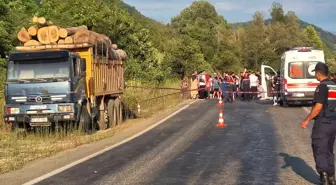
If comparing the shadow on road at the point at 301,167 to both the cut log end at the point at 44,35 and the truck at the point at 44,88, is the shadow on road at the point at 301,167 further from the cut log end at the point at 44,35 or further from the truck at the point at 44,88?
the cut log end at the point at 44,35

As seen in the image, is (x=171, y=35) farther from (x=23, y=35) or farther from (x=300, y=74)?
(x=23, y=35)

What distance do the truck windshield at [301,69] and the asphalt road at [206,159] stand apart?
7694 mm

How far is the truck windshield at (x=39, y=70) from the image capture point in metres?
14.4

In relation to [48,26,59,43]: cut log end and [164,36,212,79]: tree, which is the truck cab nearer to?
[48,26,59,43]: cut log end

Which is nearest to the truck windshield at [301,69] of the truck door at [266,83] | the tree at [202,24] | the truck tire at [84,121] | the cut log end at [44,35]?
the truck door at [266,83]

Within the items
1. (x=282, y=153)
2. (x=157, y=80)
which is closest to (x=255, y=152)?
(x=282, y=153)

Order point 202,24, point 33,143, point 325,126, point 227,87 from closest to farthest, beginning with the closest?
1. point 325,126
2. point 33,143
3. point 227,87
4. point 202,24

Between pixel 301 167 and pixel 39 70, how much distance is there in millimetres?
8276

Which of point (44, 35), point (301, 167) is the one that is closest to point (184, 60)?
point (44, 35)

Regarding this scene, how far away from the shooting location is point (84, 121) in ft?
49.4

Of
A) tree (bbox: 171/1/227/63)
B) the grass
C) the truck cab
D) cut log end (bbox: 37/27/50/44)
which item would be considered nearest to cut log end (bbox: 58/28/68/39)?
cut log end (bbox: 37/27/50/44)

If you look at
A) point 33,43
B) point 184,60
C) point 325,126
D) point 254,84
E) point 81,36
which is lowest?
point 325,126

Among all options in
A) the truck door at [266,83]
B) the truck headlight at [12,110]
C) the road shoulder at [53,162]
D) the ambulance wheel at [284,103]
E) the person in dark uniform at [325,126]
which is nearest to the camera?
the person in dark uniform at [325,126]

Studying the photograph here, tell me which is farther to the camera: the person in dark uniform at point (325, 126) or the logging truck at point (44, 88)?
the logging truck at point (44, 88)
